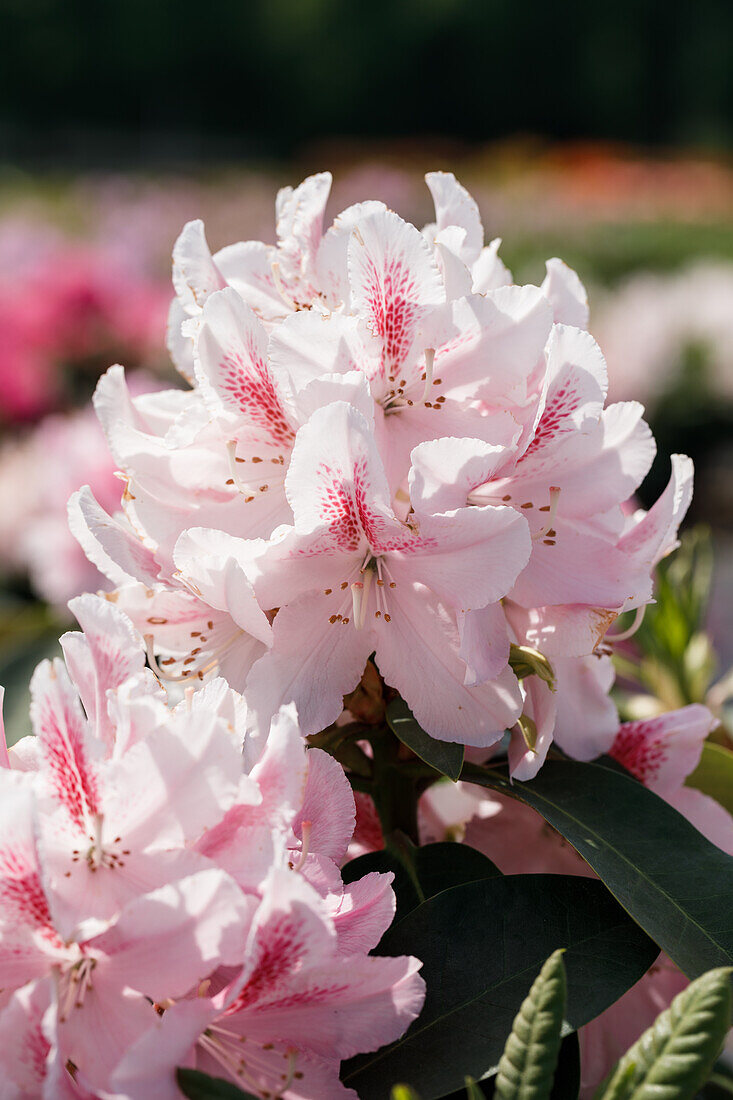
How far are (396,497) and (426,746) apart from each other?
4.9 inches

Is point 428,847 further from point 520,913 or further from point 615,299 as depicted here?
point 615,299

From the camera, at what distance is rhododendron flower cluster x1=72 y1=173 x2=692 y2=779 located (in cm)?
54

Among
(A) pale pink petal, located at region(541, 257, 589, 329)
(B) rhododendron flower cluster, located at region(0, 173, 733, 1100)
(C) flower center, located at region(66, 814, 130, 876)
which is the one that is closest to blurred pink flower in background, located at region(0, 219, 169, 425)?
(B) rhododendron flower cluster, located at region(0, 173, 733, 1100)

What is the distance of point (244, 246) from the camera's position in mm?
669

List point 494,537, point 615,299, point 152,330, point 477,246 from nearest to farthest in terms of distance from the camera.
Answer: point 494,537 → point 477,246 → point 152,330 → point 615,299

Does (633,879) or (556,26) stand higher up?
(633,879)

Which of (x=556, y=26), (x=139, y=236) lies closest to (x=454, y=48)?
(x=556, y=26)

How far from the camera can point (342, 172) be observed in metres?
9.79

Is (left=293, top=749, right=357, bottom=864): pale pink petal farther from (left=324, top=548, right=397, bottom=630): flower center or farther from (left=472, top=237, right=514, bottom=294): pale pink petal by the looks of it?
(left=472, top=237, right=514, bottom=294): pale pink petal

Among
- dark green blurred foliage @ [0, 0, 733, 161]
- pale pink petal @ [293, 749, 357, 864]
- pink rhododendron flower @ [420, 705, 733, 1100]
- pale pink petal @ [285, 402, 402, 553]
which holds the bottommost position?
dark green blurred foliage @ [0, 0, 733, 161]

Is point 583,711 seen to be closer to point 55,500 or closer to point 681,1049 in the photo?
point 681,1049

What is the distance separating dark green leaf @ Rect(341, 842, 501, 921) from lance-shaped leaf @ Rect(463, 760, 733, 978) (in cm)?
5

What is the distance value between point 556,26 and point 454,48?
1.70 metres

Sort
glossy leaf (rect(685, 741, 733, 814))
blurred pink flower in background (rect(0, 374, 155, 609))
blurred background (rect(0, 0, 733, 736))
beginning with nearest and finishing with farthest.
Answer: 1. glossy leaf (rect(685, 741, 733, 814))
2. blurred pink flower in background (rect(0, 374, 155, 609))
3. blurred background (rect(0, 0, 733, 736))
